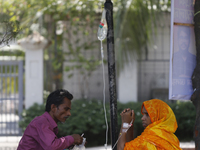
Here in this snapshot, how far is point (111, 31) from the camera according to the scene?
112 inches

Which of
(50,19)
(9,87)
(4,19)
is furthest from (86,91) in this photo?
(4,19)

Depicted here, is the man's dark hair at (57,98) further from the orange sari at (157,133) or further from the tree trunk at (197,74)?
the tree trunk at (197,74)

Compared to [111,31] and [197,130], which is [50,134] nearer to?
[111,31]

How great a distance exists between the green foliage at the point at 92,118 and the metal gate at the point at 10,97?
1.40ft

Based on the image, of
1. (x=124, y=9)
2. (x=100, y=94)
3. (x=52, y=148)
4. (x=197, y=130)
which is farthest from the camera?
(x=100, y=94)

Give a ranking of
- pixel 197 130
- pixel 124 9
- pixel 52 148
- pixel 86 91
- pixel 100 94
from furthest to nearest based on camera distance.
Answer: pixel 100 94, pixel 86 91, pixel 124 9, pixel 197 130, pixel 52 148

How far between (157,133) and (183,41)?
1.12 m

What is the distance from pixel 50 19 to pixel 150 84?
3809 mm

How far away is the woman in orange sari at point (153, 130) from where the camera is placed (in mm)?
2445

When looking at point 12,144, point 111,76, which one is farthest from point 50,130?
point 12,144

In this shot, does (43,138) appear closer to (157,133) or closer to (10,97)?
(157,133)

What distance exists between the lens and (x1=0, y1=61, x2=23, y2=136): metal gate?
6.62m

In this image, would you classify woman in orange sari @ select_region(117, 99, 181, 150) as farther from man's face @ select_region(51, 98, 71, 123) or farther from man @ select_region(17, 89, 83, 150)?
man's face @ select_region(51, 98, 71, 123)

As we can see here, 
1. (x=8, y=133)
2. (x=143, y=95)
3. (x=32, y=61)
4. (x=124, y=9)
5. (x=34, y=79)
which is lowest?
(x=8, y=133)
